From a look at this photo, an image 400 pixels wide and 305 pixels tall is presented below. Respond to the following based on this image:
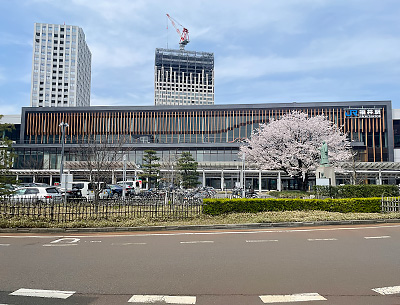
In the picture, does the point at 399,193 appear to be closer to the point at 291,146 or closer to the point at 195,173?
the point at 291,146

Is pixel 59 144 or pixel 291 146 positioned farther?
pixel 59 144

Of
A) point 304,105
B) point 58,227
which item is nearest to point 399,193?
point 58,227

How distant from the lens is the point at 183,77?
172 meters

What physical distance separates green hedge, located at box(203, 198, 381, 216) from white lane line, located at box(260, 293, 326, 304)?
9.46m

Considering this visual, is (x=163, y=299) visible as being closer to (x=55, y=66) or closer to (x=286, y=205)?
(x=286, y=205)

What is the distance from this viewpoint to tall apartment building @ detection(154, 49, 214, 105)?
170 meters

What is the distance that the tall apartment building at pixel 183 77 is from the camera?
170000mm

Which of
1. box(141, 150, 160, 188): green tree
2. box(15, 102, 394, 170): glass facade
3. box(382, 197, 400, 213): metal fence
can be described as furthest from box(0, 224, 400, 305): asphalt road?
box(15, 102, 394, 170): glass facade

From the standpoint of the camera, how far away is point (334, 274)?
5.92 m

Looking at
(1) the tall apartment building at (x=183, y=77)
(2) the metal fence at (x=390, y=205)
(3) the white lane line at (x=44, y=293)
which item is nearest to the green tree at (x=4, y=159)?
(3) the white lane line at (x=44, y=293)

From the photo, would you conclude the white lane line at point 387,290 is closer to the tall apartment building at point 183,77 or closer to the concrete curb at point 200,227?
the concrete curb at point 200,227

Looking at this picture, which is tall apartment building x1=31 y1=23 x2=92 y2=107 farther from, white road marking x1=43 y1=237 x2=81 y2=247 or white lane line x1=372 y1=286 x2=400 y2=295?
white lane line x1=372 y1=286 x2=400 y2=295

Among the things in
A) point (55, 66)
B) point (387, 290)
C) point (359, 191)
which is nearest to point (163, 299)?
point (387, 290)

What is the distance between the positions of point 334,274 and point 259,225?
6.76m
